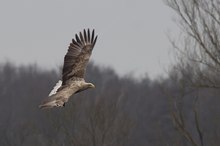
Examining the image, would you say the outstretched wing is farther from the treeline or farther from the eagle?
the treeline

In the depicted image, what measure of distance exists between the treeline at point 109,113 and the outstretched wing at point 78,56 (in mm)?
9780

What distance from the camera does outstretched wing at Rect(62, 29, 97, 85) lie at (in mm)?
17156

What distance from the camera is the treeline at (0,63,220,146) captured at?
1179 inches

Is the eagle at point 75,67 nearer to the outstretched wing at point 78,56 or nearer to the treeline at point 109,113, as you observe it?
the outstretched wing at point 78,56

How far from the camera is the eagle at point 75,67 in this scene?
16.3 metres

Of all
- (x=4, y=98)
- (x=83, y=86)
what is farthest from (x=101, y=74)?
(x=83, y=86)

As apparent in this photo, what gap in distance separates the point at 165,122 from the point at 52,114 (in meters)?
32.1

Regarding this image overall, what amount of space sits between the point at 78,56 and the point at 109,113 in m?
12.6

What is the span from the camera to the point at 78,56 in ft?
57.4

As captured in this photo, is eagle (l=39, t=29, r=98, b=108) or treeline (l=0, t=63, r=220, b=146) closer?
eagle (l=39, t=29, r=98, b=108)

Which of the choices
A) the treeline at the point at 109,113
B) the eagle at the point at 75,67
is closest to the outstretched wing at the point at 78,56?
the eagle at the point at 75,67

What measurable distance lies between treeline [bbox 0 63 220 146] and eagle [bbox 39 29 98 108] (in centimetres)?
980

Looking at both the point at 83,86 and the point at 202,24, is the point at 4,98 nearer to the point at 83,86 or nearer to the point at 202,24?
the point at 202,24

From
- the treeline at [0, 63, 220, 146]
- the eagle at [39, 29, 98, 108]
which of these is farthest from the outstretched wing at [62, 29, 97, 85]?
the treeline at [0, 63, 220, 146]
